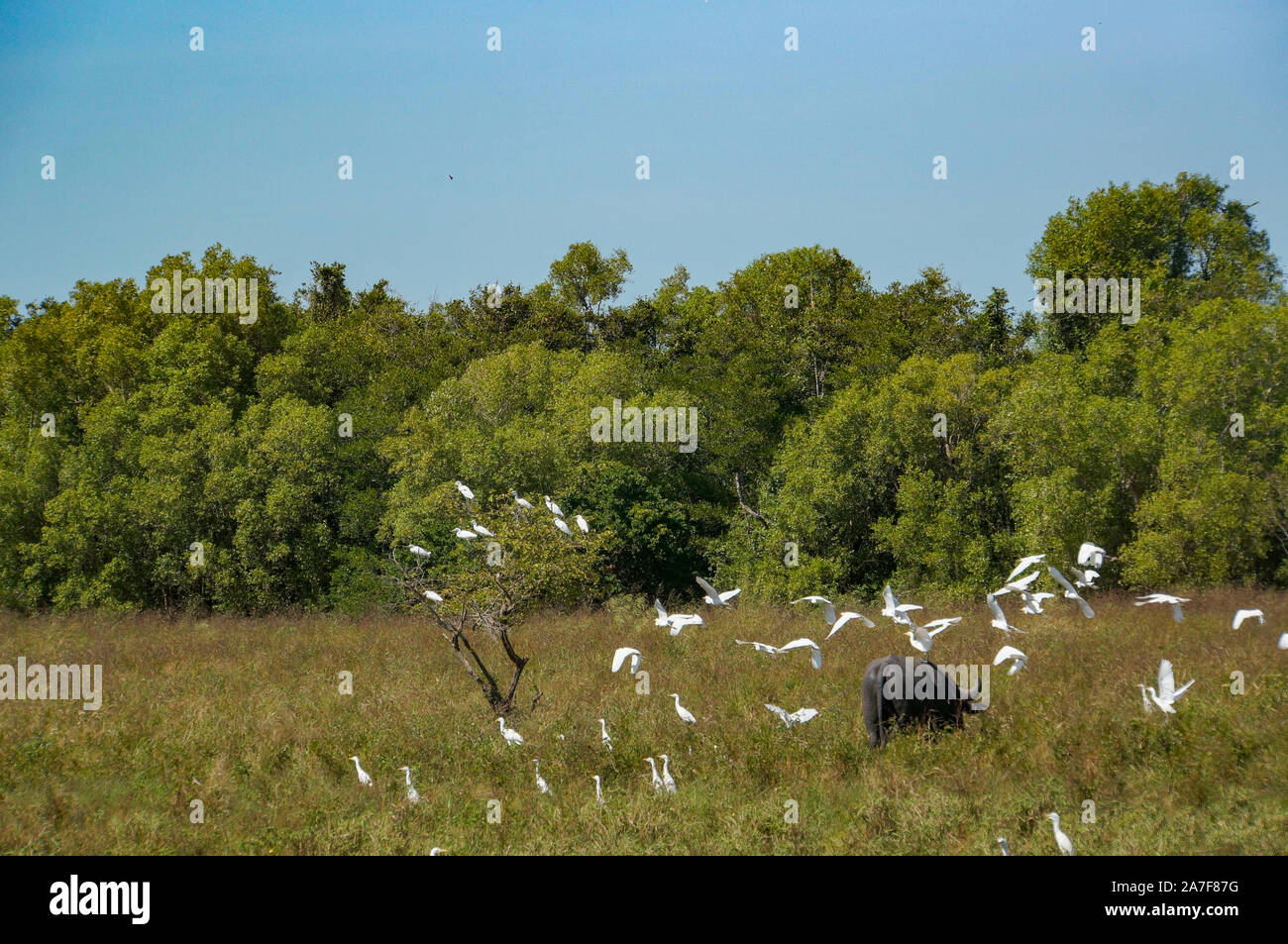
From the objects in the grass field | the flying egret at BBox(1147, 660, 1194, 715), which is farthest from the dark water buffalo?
the flying egret at BBox(1147, 660, 1194, 715)

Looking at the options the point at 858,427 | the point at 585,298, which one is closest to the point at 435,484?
the point at 858,427

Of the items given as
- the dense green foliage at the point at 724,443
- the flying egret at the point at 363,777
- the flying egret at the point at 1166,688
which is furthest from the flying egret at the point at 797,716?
the dense green foliage at the point at 724,443

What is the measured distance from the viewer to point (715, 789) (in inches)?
332

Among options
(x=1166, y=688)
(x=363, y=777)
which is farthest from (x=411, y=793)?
(x=1166, y=688)

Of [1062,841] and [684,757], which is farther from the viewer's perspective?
[684,757]

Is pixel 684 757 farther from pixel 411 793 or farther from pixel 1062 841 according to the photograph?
pixel 1062 841

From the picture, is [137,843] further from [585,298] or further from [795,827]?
[585,298]

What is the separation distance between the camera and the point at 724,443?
29.3m

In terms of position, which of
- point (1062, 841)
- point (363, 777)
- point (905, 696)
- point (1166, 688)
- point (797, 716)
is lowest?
point (363, 777)

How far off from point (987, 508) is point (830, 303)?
12137mm

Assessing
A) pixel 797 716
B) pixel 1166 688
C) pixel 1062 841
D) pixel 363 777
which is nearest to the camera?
pixel 1062 841

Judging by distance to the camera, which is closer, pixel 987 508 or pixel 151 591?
pixel 987 508

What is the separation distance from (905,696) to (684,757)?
6.80 ft

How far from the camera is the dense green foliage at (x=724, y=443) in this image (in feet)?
67.7
